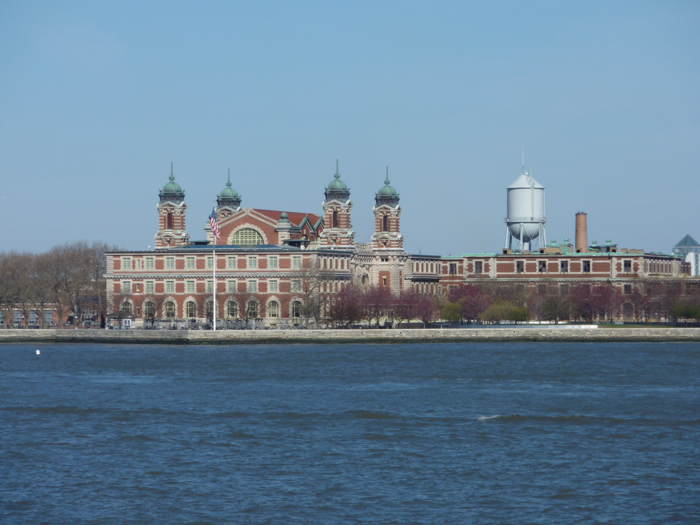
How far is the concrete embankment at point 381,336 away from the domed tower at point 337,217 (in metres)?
39.7

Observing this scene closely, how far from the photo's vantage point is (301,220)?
136 metres

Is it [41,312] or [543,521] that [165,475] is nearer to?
[543,521]

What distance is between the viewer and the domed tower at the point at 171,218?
133875 mm

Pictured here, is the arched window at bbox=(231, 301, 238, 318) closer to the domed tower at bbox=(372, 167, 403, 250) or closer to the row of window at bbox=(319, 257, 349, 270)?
the row of window at bbox=(319, 257, 349, 270)

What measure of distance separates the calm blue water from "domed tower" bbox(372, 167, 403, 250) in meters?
68.1

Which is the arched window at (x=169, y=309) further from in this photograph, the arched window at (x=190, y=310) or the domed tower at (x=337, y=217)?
the domed tower at (x=337, y=217)

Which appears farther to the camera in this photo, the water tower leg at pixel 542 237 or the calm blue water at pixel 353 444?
the water tower leg at pixel 542 237

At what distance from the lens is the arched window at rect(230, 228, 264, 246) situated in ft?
417

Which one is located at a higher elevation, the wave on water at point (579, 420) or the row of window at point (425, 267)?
the row of window at point (425, 267)

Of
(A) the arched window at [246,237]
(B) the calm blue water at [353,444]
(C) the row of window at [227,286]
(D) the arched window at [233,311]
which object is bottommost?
(B) the calm blue water at [353,444]

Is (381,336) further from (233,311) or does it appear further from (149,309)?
(149,309)

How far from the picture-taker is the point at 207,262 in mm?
118188

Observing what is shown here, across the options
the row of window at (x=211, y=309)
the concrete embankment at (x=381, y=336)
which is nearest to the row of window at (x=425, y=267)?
the row of window at (x=211, y=309)

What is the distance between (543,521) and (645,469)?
7478 mm
